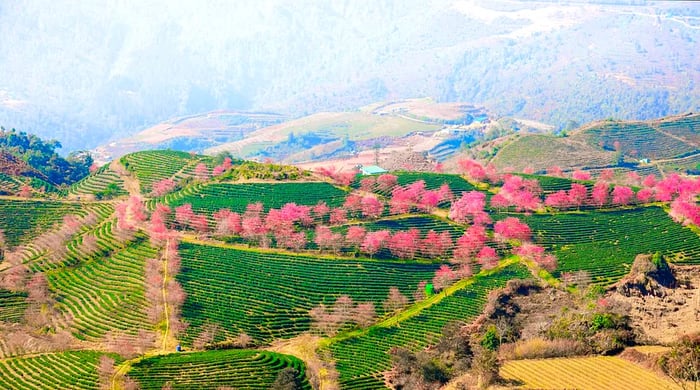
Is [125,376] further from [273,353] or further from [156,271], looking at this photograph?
[156,271]

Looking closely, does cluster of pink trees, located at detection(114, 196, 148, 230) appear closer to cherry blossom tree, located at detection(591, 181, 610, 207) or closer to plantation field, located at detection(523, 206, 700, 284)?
→ plantation field, located at detection(523, 206, 700, 284)

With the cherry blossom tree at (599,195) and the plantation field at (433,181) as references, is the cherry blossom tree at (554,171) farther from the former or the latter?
the plantation field at (433,181)

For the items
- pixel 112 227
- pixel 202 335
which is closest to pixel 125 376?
pixel 202 335

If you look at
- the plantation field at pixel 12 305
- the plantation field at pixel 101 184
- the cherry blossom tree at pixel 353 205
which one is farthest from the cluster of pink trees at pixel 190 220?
the plantation field at pixel 12 305

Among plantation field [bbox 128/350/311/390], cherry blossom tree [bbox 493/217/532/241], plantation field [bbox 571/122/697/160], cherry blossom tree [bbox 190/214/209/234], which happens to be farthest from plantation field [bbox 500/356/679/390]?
plantation field [bbox 571/122/697/160]

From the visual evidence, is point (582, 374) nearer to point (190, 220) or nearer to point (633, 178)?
point (190, 220)

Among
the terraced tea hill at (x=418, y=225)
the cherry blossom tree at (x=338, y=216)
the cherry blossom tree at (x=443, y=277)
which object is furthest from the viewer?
the cherry blossom tree at (x=338, y=216)
